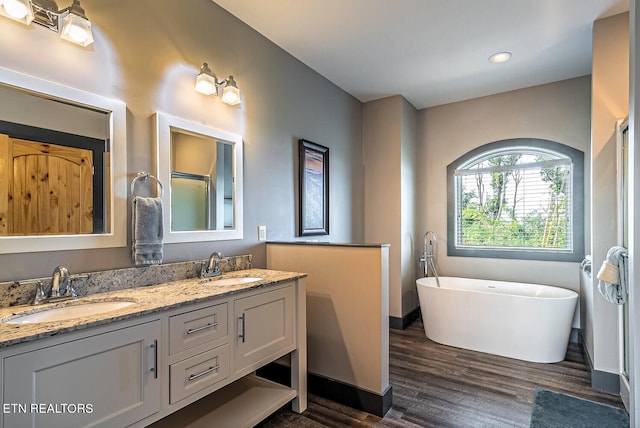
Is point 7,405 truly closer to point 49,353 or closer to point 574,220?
point 49,353

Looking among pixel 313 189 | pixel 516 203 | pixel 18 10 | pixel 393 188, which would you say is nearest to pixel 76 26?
pixel 18 10

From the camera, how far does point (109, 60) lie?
1688 millimetres

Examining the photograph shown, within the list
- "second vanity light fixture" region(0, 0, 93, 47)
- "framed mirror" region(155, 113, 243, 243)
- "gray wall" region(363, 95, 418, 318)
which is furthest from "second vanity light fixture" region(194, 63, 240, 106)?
"gray wall" region(363, 95, 418, 318)

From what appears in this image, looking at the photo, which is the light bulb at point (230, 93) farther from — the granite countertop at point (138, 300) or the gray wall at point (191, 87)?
the granite countertop at point (138, 300)

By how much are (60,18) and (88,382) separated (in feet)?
5.10

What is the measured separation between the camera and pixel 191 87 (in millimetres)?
2086

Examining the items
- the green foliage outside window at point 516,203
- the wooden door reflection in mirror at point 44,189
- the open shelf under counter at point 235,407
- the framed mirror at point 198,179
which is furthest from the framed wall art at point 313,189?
the green foliage outside window at point 516,203

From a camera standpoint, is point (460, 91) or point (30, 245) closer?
point (30, 245)

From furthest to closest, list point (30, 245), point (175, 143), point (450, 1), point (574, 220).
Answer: point (574, 220), point (450, 1), point (175, 143), point (30, 245)

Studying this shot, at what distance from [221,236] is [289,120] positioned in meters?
1.22

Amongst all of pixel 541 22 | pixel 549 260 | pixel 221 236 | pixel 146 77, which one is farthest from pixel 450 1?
pixel 549 260

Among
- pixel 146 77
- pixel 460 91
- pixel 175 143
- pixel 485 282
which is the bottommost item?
pixel 485 282

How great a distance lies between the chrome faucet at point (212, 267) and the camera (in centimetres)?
205

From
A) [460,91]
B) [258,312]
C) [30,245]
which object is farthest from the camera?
[460,91]
